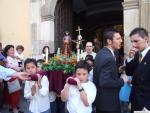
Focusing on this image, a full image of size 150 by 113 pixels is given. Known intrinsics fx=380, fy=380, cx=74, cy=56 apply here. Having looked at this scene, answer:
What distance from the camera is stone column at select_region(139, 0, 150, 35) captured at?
768 centimetres

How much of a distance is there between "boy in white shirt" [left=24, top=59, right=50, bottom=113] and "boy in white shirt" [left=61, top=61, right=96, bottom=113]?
0.73 m

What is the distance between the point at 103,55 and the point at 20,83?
3.43 m

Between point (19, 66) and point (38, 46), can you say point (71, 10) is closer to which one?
point (38, 46)

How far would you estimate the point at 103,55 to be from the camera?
4730 millimetres

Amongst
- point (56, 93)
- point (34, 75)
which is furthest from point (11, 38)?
point (34, 75)

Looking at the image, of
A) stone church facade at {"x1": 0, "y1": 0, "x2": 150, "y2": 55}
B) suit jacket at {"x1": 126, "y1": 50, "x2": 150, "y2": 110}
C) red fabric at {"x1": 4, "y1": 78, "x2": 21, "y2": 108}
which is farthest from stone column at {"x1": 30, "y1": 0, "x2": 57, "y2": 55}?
suit jacket at {"x1": 126, "y1": 50, "x2": 150, "y2": 110}

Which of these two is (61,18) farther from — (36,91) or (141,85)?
(141,85)

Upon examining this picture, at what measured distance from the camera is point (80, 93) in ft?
16.3

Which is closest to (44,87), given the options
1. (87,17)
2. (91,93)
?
(91,93)

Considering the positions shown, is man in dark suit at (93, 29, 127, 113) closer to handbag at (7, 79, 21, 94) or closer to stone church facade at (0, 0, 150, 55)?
handbag at (7, 79, 21, 94)

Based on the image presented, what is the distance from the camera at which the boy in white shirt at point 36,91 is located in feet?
18.5

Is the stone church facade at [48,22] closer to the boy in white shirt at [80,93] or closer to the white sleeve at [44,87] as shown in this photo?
the white sleeve at [44,87]

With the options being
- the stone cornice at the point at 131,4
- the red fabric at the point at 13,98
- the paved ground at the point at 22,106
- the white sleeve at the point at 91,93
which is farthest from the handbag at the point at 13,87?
the white sleeve at the point at 91,93

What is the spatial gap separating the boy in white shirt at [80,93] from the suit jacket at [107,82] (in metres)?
0.10
